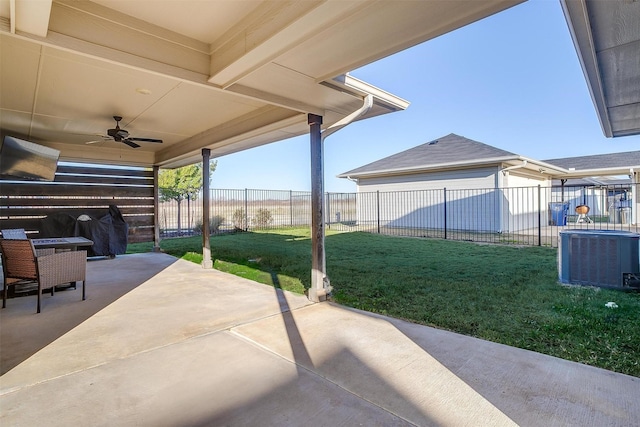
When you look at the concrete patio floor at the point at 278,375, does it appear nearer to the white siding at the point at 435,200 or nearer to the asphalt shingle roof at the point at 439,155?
the white siding at the point at 435,200

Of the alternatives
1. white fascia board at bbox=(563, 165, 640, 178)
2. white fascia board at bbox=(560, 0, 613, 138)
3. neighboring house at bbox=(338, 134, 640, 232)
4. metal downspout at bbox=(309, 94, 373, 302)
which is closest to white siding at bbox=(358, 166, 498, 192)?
neighboring house at bbox=(338, 134, 640, 232)

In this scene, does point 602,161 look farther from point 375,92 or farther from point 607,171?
point 375,92

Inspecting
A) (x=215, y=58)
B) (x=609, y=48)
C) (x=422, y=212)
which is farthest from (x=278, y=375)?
(x=422, y=212)

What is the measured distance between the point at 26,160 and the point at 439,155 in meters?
13.0

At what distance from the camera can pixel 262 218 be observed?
1602cm

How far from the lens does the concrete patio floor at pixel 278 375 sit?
76.7 inches

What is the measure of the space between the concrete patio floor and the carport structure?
1.46 metres

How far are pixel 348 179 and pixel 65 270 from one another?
1372cm

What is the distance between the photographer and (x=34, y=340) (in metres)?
3.13

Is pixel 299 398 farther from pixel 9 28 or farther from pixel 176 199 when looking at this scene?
pixel 176 199

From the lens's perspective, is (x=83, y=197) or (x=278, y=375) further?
(x=83, y=197)

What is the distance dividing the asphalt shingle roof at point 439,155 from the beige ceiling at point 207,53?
9036mm

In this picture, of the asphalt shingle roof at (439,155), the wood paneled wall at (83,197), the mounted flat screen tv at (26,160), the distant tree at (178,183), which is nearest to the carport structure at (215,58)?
Result: the mounted flat screen tv at (26,160)

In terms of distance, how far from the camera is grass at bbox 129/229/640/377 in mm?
2896
